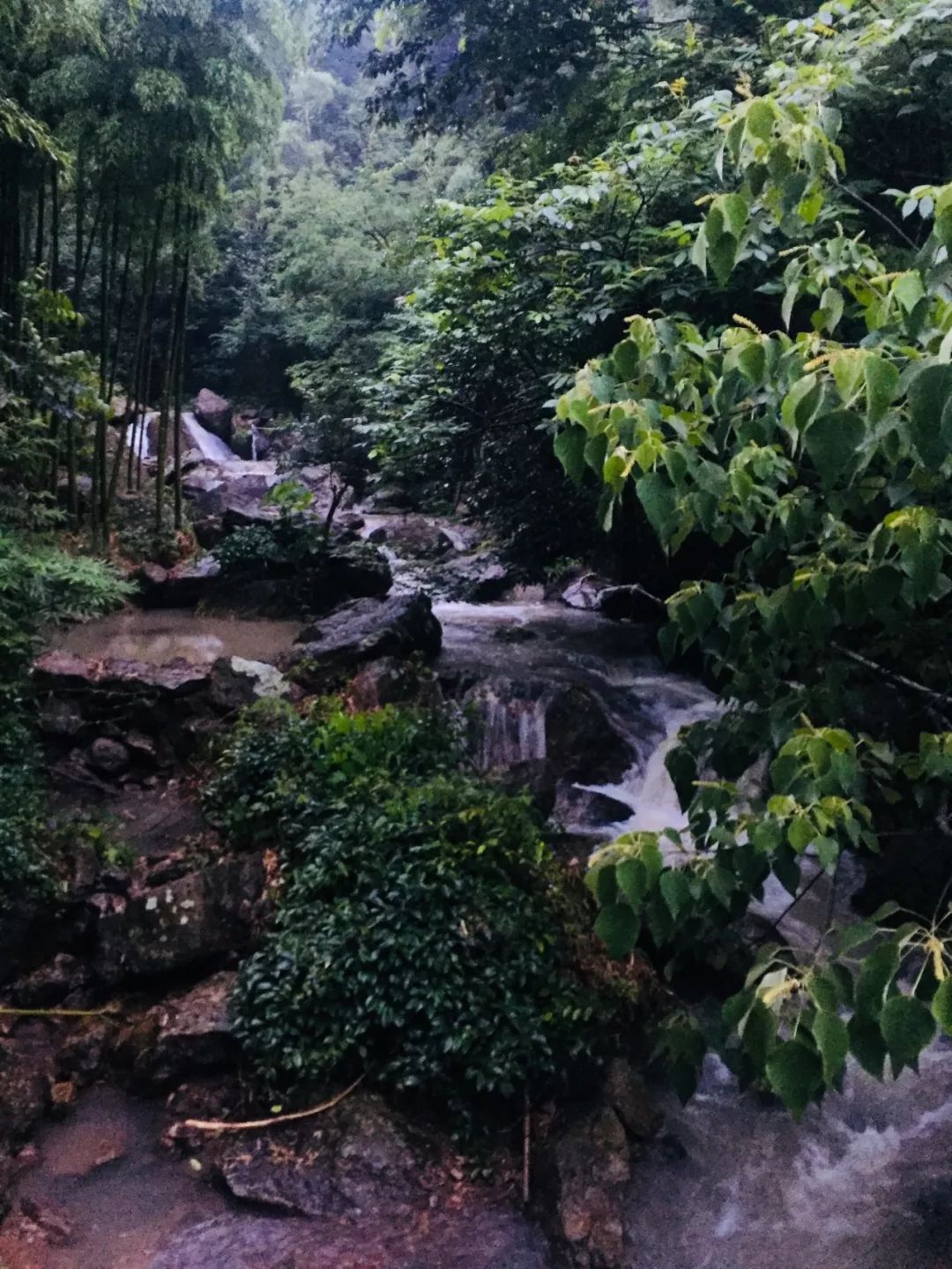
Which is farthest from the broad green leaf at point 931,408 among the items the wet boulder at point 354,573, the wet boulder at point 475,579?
the wet boulder at point 475,579

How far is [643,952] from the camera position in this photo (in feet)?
15.5

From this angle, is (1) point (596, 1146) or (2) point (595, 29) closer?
(1) point (596, 1146)

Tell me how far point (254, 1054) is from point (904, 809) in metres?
4.08

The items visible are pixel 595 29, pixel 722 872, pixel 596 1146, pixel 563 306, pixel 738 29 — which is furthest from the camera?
pixel 595 29

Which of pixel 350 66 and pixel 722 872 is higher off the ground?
pixel 350 66

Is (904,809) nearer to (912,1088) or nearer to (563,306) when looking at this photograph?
(912,1088)

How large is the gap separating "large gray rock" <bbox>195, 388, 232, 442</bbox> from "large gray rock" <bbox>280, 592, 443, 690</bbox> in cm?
1291

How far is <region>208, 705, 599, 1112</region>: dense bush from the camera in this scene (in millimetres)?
3939

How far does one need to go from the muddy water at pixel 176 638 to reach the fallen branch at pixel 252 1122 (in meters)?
3.73

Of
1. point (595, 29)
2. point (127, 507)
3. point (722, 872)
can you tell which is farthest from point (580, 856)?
point (127, 507)

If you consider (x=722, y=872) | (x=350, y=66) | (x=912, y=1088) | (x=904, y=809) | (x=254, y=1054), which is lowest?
(x=912, y=1088)

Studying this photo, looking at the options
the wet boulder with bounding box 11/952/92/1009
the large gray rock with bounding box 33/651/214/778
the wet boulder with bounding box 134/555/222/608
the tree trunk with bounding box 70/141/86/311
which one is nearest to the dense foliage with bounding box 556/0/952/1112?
the wet boulder with bounding box 11/952/92/1009

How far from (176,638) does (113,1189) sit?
5.07 metres

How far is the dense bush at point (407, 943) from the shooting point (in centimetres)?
394
